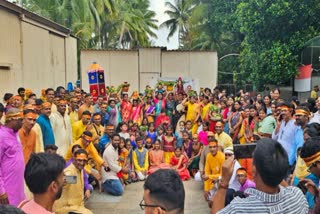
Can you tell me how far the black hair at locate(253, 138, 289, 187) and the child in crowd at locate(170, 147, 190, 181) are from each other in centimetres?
624

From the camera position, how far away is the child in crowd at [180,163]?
27.0ft

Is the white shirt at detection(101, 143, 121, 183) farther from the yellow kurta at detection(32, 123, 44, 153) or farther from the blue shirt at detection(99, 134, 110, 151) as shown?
the yellow kurta at detection(32, 123, 44, 153)

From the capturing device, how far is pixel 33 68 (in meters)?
12.2

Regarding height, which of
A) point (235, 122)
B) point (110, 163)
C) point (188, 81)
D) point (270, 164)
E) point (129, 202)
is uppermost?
point (188, 81)

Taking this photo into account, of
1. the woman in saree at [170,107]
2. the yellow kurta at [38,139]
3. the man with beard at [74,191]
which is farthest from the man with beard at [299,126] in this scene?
the woman in saree at [170,107]

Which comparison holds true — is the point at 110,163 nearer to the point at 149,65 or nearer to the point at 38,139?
the point at 38,139

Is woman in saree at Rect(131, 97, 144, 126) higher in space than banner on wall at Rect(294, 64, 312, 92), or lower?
lower

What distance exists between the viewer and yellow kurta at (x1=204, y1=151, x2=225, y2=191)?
6517 mm

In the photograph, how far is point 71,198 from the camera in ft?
15.5

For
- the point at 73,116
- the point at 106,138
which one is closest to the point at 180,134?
the point at 106,138

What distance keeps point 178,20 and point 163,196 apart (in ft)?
108

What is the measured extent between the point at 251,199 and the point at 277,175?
0.59 ft

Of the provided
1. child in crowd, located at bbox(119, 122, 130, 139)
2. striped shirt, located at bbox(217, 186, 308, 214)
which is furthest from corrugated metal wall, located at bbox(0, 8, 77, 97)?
striped shirt, located at bbox(217, 186, 308, 214)

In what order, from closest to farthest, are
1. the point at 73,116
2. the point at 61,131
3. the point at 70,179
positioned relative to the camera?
the point at 70,179, the point at 61,131, the point at 73,116
